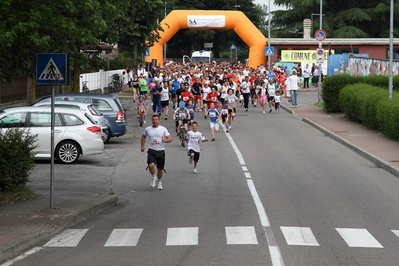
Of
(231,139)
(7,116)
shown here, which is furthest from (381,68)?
(7,116)

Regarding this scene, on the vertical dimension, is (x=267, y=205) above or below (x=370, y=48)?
below

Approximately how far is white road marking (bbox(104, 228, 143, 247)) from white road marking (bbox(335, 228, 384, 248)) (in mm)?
3065

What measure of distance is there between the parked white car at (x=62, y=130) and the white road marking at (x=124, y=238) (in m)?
9.21

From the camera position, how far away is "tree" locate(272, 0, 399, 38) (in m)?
84.2

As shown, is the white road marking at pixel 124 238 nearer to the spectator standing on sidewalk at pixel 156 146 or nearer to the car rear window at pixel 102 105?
the spectator standing on sidewalk at pixel 156 146

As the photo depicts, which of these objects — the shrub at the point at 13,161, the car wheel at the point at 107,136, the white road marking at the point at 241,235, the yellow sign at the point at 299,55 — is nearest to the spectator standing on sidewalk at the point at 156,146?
the shrub at the point at 13,161

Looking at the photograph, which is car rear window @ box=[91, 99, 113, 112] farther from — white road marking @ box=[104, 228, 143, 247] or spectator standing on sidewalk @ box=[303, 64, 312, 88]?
spectator standing on sidewalk @ box=[303, 64, 312, 88]

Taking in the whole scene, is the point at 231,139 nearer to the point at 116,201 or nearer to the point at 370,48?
the point at 116,201

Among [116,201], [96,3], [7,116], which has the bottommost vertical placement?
[116,201]

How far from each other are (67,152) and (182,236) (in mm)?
10375

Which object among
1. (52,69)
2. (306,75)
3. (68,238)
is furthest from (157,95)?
(306,75)

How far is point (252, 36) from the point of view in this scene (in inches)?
2640

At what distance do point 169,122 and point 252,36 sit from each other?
31534 millimetres

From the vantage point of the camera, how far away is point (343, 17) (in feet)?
281
